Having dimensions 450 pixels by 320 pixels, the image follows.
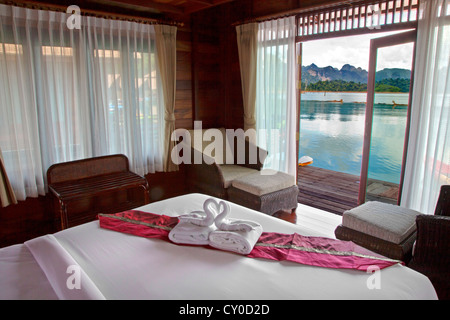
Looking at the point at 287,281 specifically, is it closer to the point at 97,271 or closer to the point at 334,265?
the point at 334,265

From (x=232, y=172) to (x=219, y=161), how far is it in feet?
1.27

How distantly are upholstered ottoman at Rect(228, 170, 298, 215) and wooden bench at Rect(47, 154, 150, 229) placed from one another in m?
0.98

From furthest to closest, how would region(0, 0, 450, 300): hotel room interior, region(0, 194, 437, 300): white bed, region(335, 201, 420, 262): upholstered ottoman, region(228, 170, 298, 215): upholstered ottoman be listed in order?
region(228, 170, 298, 215): upholstered ottoman → region(335, 201, 420, 262): upholstered ottoman → region(0, 0, 450, 300): hotel room interior → region(0, 194, 437, 300): white bed

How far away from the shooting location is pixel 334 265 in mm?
1557

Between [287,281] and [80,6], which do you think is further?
[80,6]

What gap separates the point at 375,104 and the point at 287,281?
8.58ft

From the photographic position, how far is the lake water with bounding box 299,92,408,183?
12.8 feet

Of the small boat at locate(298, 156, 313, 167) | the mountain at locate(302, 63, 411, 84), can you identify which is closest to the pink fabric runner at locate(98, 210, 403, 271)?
the small boat at locate(298, 156, 313, 167)

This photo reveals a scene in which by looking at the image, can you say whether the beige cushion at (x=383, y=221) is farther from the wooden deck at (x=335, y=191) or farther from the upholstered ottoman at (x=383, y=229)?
the wooden deck at (x=335, y=191)

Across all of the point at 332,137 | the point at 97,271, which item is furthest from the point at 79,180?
the point at 332,137

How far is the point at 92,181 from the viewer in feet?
10.5

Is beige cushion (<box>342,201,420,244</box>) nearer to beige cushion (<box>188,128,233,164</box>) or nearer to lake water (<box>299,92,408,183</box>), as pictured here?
lake water (<box>299,92,408,183</box>)

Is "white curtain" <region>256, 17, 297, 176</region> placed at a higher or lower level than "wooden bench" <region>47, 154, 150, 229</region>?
higher

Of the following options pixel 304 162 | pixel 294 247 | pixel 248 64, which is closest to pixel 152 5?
pixel 248 64
